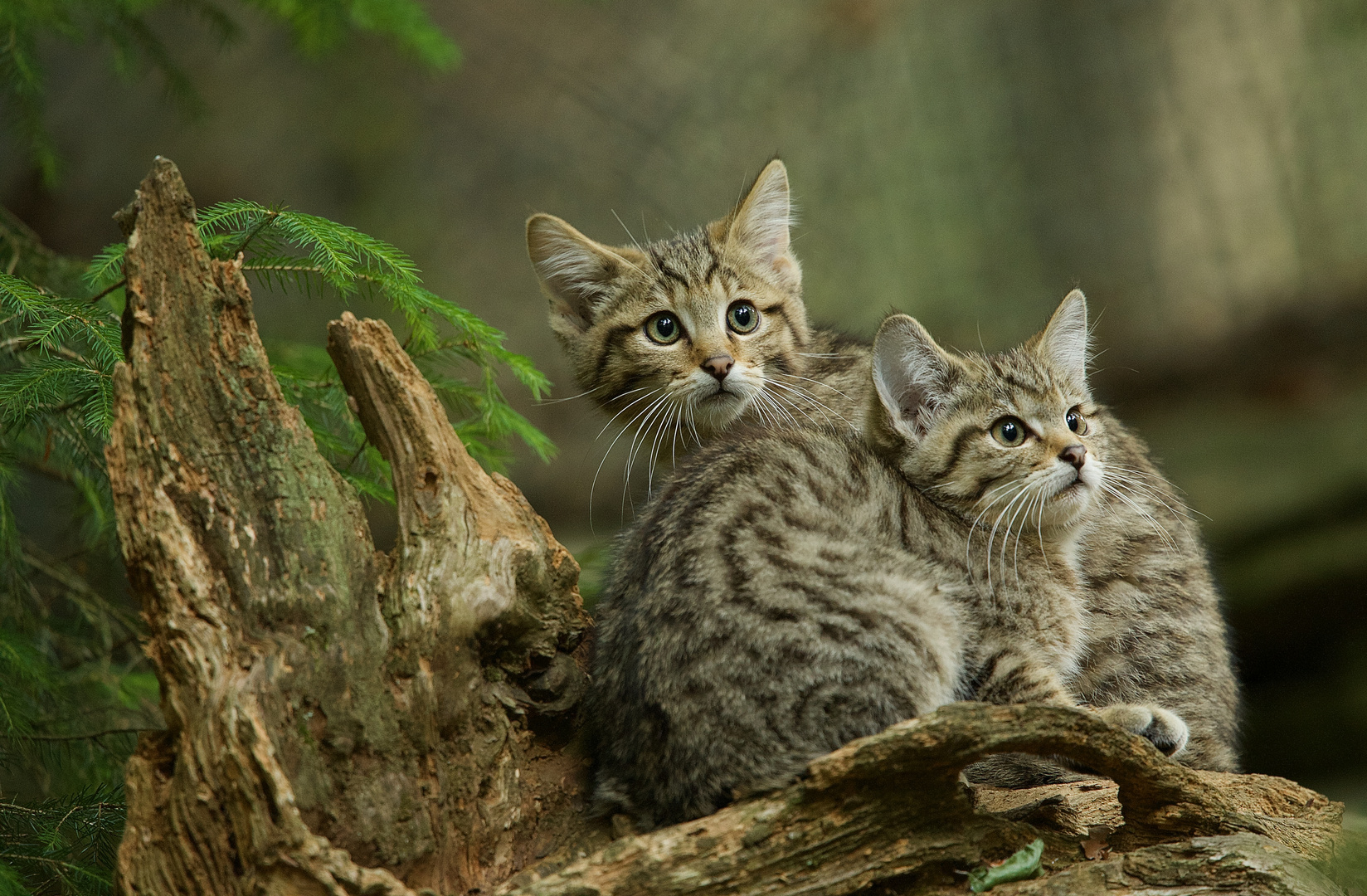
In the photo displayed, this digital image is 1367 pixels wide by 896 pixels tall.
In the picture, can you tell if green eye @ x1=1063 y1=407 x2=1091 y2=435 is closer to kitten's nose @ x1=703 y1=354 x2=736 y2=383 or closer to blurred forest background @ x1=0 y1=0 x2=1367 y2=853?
kitten's nose @ x1=703 y1=354 x2=736 y2=383

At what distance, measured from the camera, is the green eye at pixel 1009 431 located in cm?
389

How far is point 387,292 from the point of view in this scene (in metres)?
3.77

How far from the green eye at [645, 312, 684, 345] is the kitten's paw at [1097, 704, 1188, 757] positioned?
2.45 metres

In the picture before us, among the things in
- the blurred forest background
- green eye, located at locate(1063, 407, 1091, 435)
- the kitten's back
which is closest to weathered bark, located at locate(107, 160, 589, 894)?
the kitten's back

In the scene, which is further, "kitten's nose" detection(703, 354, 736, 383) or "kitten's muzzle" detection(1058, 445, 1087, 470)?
"kitten's nose" detection(703, 354, 736, 383)

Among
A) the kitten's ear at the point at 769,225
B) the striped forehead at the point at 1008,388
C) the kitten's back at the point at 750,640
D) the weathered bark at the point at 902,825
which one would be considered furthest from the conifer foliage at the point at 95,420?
the weathered bark at the point at 902,825

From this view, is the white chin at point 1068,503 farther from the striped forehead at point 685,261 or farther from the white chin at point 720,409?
the striped forehead at point 685,261

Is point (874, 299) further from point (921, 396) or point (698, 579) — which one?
point (698, 579)

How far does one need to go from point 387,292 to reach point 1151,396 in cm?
630

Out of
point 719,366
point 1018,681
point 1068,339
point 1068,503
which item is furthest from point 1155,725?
point 719,366

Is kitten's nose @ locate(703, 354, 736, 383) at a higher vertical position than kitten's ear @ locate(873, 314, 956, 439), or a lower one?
higher

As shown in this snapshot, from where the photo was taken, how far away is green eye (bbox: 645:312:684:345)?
16.4 feet

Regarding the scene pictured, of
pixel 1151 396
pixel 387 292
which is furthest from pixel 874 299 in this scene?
pixel 387 292

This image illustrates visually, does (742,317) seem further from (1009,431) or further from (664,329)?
(1009,431)
